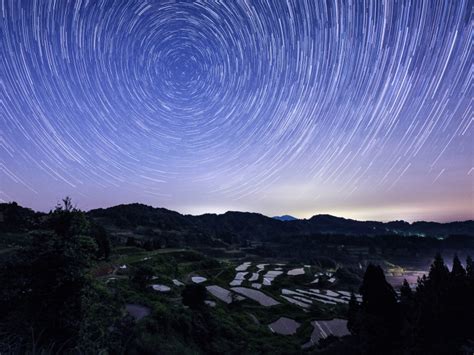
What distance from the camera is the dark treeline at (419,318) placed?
24.5 metres

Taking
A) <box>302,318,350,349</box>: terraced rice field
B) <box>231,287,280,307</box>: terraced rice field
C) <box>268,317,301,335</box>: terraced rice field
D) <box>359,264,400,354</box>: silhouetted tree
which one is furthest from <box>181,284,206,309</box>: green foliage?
<box>231,287,280,307</box>: terraced rice field

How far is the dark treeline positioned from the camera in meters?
24.5

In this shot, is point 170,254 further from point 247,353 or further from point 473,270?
point 473,270

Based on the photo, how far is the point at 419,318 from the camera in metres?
25.8

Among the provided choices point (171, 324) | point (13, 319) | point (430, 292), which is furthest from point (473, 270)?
point (13, 319)

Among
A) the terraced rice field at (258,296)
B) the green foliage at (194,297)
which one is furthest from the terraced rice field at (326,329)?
the green foliage at (194,297)

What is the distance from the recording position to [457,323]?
25.8 metres

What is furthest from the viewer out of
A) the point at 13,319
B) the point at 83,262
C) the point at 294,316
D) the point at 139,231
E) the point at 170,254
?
the point at 139,231

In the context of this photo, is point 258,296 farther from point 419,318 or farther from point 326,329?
point 419,318

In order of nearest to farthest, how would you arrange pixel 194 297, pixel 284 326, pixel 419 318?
pixel 419 318 < pixel 194 297 < pixel 284 326

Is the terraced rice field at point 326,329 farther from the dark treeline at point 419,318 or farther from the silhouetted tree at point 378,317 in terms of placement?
the silhouetted tree at point 378,317

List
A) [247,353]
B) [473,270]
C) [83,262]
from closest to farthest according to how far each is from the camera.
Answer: [83,262] < [247,353] < [473,270]

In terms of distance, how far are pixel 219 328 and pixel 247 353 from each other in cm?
700

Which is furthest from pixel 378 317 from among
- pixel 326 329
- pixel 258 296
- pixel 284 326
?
pixel 258 296
